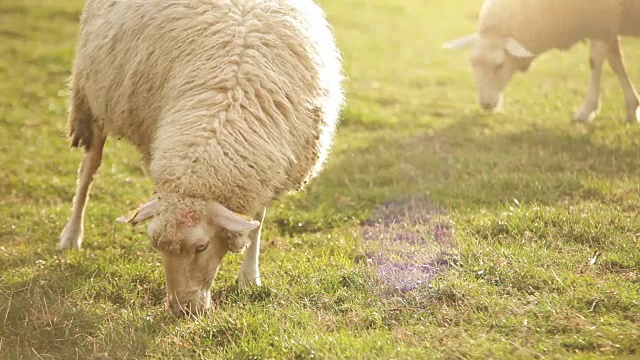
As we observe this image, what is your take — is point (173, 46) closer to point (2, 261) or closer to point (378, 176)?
point (2, 261)

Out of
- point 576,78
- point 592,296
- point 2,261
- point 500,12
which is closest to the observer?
point 592,296

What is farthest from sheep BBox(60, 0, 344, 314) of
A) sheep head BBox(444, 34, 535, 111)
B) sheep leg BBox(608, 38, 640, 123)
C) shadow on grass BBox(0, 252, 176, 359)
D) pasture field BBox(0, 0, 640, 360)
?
sheep leg BBox(608, 38, 640, 123)

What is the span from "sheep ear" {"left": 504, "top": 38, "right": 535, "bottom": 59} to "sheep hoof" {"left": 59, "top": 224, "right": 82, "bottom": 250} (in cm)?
549

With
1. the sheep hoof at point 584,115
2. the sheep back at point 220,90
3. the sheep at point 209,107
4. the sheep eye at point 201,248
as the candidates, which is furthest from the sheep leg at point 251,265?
the sheep hoof at point 584,115

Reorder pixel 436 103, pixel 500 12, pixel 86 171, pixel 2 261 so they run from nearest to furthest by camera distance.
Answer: pixel 2 261 < pixel 86 171 < pixel 500 12 < pixel 436 103

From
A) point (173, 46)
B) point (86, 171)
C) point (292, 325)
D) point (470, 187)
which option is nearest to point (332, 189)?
point (470, 187)

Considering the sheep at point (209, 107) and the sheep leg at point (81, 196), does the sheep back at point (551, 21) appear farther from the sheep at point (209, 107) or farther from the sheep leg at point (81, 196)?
the sheep leg at point (81, 196)

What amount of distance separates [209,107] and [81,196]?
2.38 m

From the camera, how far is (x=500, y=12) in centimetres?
949

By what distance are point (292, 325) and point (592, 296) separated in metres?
1.66

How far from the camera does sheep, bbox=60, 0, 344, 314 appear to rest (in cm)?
448

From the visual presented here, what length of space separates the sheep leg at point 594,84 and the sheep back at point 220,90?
4961 mm

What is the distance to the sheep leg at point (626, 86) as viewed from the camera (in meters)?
9.38

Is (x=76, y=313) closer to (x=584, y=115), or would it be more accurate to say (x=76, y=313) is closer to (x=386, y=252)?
(x=386, y=252)
